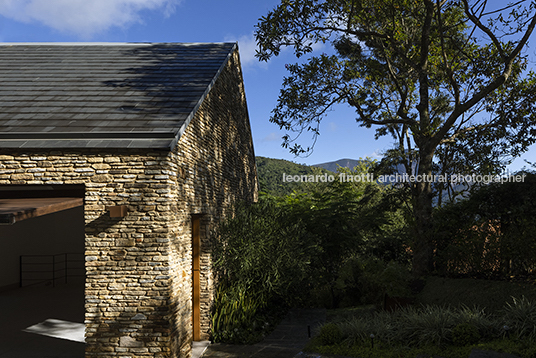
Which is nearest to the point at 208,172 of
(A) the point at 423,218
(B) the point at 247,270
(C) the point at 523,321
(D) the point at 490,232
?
(B) the point at 247,270

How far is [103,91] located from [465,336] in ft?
26.4

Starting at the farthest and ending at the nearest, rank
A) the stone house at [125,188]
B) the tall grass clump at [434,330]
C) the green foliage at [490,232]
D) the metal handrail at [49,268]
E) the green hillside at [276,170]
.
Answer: the green hillside at [276,170], the metal handrail at [49,268], the green foliage at [490,232], the stone house at [125,188], the tall grass clump at [434,330]

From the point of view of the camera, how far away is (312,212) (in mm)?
12133

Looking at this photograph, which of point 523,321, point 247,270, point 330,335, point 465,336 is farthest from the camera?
point 247,270

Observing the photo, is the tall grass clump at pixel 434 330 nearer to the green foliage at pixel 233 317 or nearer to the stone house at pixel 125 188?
the green foliage at pixel 233 317

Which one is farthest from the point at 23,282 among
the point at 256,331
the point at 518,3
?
the point at 518,3

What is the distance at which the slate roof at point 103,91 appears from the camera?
612 centimetres

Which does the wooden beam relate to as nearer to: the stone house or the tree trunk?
the stone house

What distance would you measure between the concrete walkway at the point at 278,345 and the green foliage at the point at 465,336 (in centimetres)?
281

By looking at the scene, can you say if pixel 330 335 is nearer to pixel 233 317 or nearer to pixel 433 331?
pixel 433 331

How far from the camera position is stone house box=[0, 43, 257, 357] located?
19.7ft

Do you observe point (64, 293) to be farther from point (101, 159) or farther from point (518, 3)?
point (518, 3)

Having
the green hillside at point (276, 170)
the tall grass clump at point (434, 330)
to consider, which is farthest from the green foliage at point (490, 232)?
the green hillside at point (276, 170)

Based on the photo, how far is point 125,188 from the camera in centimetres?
607
